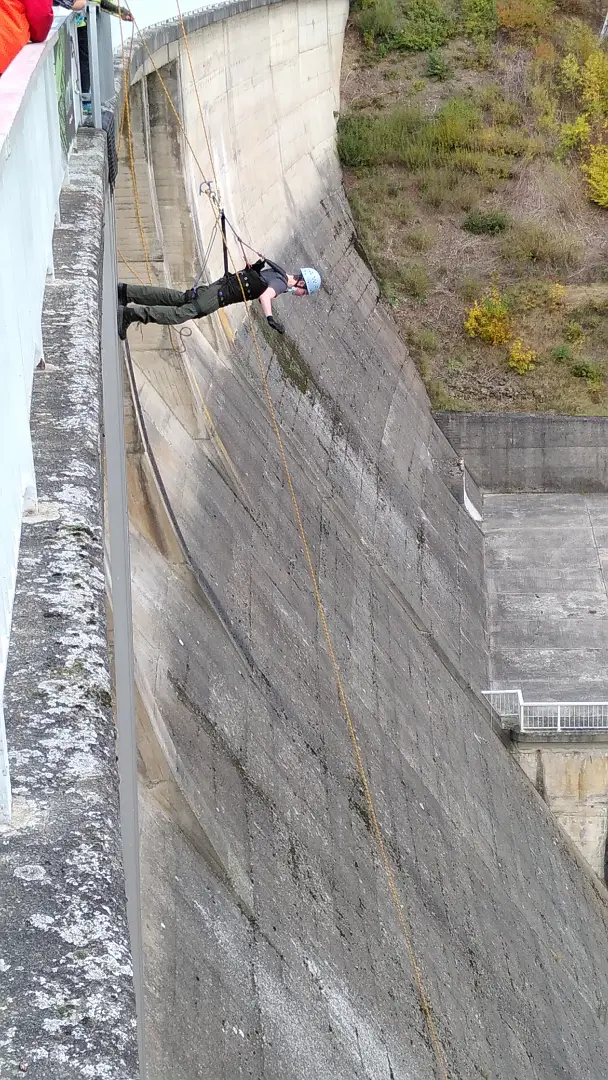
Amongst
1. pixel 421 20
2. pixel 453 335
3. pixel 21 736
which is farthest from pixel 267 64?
pixel 21 736

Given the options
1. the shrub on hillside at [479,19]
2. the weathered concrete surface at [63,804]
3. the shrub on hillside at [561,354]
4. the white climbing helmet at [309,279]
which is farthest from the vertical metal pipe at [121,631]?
the shrub on hillside at [479,19]

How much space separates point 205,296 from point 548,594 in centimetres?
975

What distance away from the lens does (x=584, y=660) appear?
620 inches

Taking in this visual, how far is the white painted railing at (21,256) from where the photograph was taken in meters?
2.53

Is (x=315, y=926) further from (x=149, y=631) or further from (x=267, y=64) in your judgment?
(x=267, y=64)

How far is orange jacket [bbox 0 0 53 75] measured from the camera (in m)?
4.38

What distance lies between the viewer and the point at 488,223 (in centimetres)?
2208

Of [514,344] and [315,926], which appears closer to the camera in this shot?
[315,926]

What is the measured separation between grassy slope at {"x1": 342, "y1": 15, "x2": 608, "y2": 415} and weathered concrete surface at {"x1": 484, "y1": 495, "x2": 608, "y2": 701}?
1967 millimetres

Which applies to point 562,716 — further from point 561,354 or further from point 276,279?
point 561,354

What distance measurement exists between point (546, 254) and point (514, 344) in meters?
2.32

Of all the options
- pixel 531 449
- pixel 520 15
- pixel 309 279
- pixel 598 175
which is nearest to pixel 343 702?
pixel 309 279

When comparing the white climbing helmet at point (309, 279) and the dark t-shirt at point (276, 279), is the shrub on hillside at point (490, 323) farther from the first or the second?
the dark t-shirt at point (276, 279)

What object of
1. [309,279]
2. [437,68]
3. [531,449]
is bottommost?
[531,449]
